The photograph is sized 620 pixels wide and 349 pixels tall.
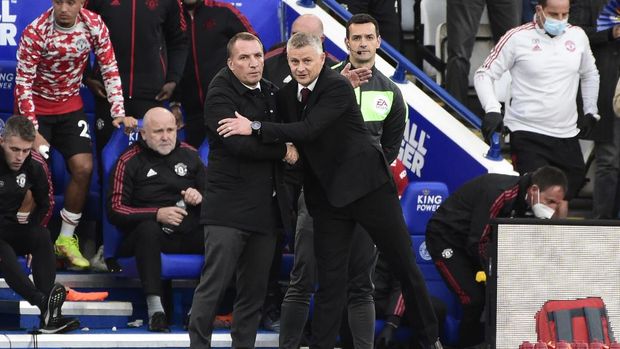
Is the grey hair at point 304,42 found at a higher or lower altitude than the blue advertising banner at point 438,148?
higher

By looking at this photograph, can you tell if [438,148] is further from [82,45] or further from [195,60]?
[82,45]

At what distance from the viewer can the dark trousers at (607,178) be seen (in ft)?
32.9

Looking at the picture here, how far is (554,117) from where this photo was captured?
31.0ft

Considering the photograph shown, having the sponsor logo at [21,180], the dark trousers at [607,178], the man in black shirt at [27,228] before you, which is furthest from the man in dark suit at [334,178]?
the dark trousers at [607,178]

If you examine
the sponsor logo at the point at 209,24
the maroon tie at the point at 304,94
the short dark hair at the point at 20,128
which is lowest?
the short dark hair at the point at 20,128

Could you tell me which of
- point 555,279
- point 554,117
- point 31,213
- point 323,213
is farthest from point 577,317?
point 31,213

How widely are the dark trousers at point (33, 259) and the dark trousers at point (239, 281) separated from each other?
124 cm

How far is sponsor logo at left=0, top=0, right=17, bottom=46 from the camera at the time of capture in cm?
1036

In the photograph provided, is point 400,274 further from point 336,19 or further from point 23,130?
point 336,19

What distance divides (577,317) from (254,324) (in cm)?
174

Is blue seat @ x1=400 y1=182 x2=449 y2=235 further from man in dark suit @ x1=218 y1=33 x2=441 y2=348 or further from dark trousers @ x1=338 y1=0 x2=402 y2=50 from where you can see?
dark trousers @ x1=338 y1=0 x2=402 y2=50

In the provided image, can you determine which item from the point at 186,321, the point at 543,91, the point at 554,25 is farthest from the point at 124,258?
the point at 554,25

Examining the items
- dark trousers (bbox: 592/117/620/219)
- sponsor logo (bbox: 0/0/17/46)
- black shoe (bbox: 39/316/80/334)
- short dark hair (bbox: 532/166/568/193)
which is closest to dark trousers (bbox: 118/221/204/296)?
black shoe (bbox: 39/316/80/334)

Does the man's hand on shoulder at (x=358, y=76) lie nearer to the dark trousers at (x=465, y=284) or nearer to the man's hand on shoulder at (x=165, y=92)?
the dark trousers at (x=465, y=284)
